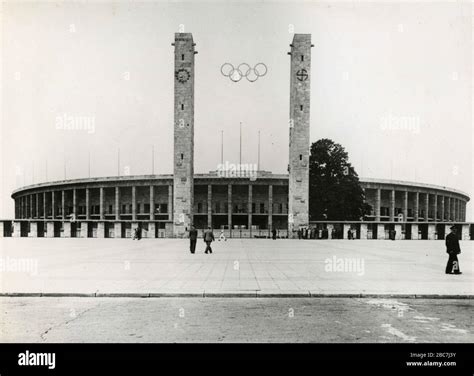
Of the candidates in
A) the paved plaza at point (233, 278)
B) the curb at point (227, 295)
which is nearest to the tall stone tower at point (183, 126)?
the paved plaza at point (233, 278)

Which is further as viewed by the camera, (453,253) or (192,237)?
(192,237)

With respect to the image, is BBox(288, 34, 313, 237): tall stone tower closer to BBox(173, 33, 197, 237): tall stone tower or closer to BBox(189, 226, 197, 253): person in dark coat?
BBox(173, 33, 197, 237): tall stone tower

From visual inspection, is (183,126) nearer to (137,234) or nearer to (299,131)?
(299,131)

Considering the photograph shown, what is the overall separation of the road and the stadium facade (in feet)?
137

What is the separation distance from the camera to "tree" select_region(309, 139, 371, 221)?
5900cm

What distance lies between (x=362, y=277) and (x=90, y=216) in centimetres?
7568

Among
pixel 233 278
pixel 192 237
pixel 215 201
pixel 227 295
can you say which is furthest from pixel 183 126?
pixel 227 295

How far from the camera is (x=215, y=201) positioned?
82375 millimetres

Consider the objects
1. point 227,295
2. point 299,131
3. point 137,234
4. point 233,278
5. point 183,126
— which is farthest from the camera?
point 183,126

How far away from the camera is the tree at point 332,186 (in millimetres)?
59000

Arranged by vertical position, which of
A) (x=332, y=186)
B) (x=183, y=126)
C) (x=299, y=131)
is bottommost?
(x=332, y=186)

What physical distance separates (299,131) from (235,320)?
46293 millimetres

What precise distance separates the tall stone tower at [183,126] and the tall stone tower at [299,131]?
1029 centimetres
